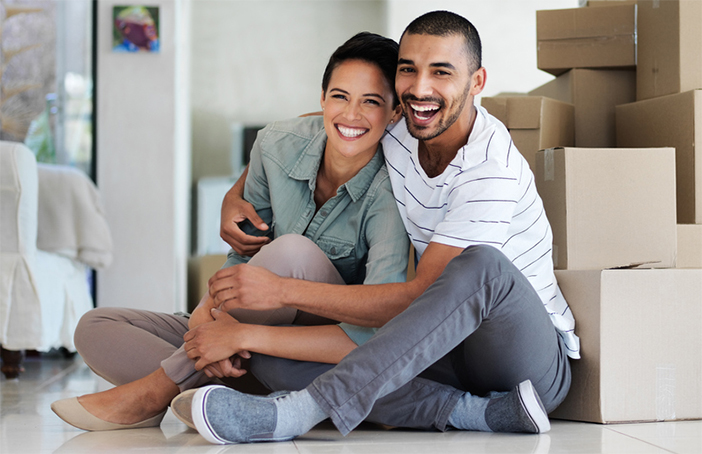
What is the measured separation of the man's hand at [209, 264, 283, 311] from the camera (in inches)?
46.8

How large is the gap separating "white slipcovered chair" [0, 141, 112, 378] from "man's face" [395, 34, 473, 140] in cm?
175

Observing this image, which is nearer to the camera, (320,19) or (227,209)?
(227,209)

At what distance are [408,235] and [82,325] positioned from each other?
702 mm

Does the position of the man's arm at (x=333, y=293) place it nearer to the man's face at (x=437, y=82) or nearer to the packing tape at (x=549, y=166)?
the man's face at (x=437, y=82)

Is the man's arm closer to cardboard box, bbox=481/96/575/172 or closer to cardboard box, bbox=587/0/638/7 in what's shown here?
cardboard box, bbox=481/96/575/172

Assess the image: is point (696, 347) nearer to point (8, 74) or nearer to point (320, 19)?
point (8, 74)

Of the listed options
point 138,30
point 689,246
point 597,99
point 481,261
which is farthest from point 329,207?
point 138,30

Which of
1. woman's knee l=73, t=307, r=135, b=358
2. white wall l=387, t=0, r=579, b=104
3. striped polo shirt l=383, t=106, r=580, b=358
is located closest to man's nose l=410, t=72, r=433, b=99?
striped polo shirt l=383, t=106, r=580, b=358

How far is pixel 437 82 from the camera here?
129 centimetres

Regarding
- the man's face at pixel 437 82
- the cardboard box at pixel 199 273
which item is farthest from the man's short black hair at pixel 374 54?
the cardboard box at pixel 199 273

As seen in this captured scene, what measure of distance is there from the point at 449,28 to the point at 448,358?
617 mm

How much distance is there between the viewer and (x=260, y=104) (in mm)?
5434

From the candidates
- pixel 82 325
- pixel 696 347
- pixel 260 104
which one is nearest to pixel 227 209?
pixel 82 325

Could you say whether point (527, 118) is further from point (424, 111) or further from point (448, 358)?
point (448, 358)
